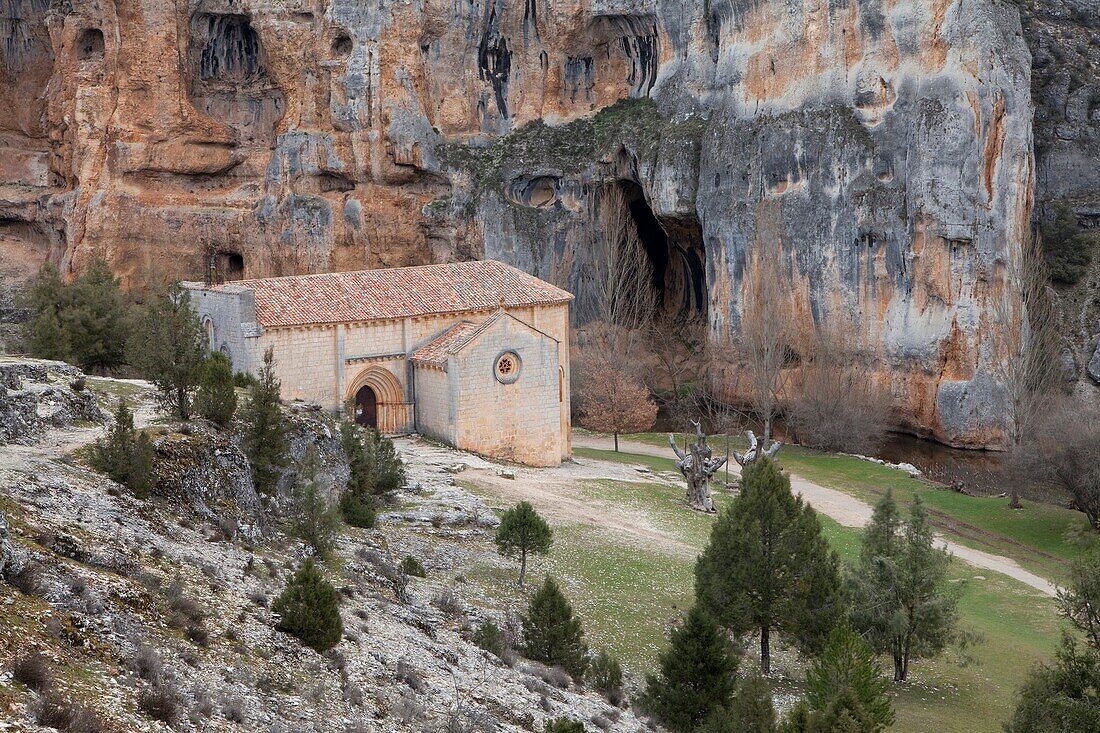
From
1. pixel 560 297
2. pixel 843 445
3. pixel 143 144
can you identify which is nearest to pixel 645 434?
pixel 843 445

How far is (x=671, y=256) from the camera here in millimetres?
65812

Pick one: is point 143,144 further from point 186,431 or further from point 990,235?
point 186,431

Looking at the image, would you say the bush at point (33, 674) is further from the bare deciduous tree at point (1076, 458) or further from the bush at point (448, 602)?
the bare deciduous tree at point (1076, 458)

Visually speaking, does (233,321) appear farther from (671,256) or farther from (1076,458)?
(671,256)

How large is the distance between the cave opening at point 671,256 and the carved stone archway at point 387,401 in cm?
2363

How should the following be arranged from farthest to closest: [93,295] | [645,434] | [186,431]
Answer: [645,434], [93,295], [186,431]

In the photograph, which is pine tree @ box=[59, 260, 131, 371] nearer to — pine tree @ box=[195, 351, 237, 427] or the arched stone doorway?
the arched stone doorway

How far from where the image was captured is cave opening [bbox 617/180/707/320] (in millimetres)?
61531

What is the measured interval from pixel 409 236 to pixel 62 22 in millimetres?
19891

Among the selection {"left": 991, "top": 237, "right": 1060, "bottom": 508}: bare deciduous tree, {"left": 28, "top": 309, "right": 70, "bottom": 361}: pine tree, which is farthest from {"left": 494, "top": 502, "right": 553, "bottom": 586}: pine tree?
{"left": 991, "top": 237, "right": 1060, "bottom": 508}: bare deciduous tree

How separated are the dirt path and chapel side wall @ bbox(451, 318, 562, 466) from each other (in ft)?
28.1

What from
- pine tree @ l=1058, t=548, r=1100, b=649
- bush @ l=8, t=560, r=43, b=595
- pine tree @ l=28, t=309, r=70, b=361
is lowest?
pine tree @ l=1058, t=548, r=1100, b=649

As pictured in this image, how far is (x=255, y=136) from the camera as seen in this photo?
6500cm

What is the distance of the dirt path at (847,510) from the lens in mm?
33219
